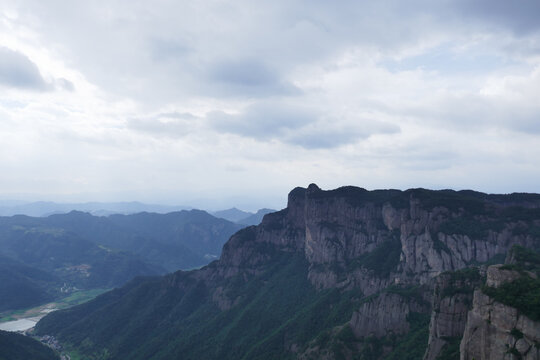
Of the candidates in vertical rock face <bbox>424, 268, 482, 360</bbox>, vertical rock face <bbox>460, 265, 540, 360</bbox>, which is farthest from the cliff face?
vertical rock face <bbox>460, 265, 540, 360</bbox>

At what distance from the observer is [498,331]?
62219 millimetres

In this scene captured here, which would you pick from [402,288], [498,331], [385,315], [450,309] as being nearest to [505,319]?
[498,331]

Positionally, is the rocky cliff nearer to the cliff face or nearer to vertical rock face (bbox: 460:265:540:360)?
vertical rock face (bbox: 460:265:540:360)

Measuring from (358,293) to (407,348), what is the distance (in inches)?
2287

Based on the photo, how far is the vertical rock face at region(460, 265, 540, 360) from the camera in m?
57.8

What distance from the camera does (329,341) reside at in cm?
13300

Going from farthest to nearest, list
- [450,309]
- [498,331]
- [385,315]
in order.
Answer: [385,315], [450,309], [498,331]

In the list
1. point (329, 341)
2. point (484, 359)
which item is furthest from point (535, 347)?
point (329, 341)

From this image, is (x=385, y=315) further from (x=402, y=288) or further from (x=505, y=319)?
(x=505, y=319)

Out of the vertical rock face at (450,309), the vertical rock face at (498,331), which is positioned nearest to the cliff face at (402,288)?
the vertical rock face at (450,309)

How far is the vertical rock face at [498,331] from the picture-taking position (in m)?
57.8

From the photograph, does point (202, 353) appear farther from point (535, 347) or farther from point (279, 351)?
point (535, 347)

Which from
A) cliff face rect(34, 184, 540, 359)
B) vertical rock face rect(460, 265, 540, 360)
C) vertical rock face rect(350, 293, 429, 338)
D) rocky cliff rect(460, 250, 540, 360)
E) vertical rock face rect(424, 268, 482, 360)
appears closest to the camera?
vertical rock face rect(460, 265, 540, 360)

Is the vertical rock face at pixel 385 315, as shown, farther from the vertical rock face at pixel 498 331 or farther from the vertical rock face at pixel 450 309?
the vertical rock face at pixel 498 331
